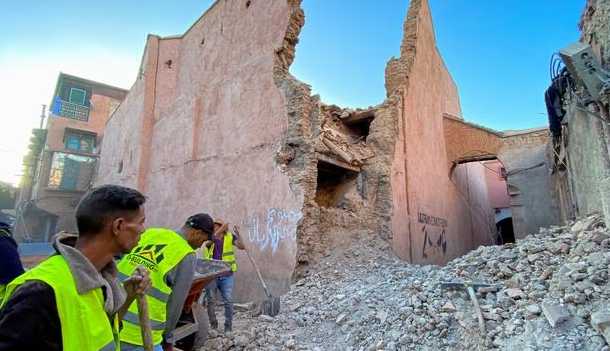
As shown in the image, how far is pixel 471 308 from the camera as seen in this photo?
11.8 ft

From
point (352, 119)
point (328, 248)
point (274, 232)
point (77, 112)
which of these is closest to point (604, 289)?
point (328, 248)

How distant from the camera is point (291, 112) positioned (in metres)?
7.17

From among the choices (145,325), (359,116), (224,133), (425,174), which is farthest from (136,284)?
(425,174)

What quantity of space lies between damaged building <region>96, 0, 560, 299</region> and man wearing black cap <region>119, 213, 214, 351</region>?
415 cm

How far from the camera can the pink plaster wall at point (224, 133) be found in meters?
7.01

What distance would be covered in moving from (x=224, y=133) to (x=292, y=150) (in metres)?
2.72

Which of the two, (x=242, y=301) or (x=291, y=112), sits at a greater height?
(x=291, y=112)

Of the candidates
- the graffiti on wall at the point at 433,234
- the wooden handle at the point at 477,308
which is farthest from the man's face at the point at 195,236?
the graffiti on wall at the point at 433,234

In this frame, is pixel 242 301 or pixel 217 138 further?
pixel 217 138

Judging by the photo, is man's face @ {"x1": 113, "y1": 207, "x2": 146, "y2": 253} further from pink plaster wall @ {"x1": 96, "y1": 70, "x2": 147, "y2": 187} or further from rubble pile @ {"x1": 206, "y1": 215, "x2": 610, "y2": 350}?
pink plaster wall @ {"x1": 96, "y1": 70, "x2": 147, "y2": 187}

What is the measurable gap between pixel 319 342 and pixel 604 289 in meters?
2.77

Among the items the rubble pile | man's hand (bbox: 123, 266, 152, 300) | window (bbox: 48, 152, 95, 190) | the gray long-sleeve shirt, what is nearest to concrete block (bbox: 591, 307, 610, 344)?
the rubble pile

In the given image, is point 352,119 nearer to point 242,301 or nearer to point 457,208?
point 242,301

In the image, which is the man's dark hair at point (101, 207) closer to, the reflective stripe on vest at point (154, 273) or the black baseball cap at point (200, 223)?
the reflective stripe on vest at point (154, 273)
